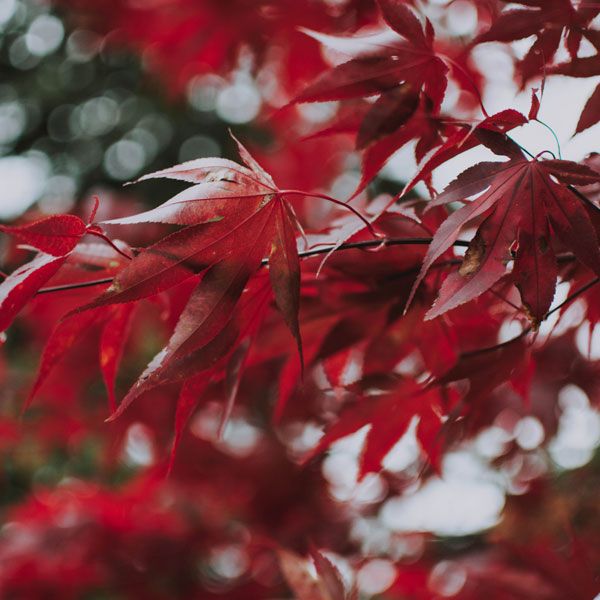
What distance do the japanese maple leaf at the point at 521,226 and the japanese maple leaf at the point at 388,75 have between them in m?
0.13

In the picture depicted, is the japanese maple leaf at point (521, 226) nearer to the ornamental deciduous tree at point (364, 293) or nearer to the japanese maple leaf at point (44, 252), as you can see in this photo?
the ornamental deciduous tree at point (364, 293)

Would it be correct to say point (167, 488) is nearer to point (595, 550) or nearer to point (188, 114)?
A: point (595, 550)

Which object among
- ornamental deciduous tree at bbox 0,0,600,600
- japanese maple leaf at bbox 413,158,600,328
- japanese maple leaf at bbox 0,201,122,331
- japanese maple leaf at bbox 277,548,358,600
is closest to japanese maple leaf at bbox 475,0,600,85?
ornamental deciduous tree at bbox 0,0,600,600

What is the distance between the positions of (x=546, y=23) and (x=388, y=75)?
0.39ft

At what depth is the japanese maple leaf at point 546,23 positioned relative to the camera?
1.80 feet

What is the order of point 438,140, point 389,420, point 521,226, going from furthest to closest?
point 389,420 → point 438,140 → point 521,226

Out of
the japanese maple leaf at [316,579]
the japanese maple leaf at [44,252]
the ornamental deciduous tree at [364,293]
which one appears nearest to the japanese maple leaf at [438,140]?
the ornamental deciduous tree at [364,293]

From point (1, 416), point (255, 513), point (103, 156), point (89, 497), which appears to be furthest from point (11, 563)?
point (103, 156)

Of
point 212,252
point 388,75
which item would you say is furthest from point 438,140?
point 212,252

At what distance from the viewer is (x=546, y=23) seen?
1.85 ft

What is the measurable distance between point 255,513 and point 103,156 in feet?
7.53

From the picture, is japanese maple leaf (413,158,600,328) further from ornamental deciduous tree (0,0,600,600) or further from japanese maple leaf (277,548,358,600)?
japanese maple leaf (277,548,358,600)

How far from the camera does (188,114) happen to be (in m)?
3.82

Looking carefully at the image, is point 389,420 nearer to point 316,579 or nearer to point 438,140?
point 316,579
